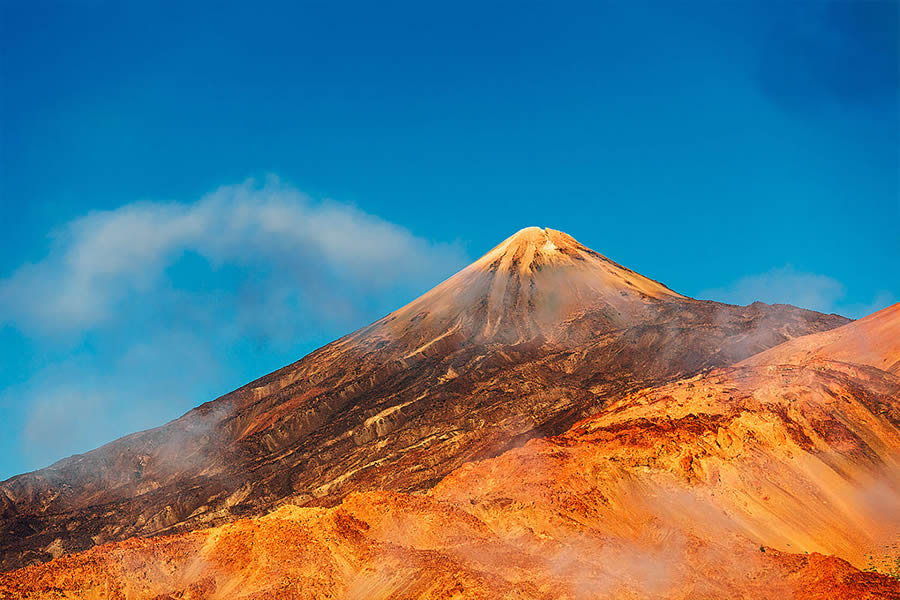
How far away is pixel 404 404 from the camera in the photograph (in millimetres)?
88500

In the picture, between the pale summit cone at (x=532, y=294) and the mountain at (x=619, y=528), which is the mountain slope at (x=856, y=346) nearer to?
the mountain at (x=619, y=528)

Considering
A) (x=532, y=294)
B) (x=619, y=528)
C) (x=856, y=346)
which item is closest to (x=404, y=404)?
(x=532, y=294)

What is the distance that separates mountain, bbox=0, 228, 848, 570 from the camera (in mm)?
75625

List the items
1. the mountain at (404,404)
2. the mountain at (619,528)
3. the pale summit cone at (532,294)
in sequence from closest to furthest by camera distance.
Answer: the mountain at (619,528) → the mountain at (404,404) → the pale summit cone at (532,294)

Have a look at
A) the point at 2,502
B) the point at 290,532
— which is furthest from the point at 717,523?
the point at 2,502

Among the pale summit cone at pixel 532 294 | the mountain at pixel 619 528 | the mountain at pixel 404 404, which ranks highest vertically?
the pale summit cone at pixel 532 294

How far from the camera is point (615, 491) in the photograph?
4428 cm

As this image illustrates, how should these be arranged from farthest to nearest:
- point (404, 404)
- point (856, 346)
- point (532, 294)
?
point (532, 294)
point (404, 404)
point (856, 346)

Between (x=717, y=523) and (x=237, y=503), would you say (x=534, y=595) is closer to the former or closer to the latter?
(x=717, y=523)

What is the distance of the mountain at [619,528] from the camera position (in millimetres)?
35781

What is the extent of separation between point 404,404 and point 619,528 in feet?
159

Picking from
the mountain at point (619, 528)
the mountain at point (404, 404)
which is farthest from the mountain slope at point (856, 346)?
the mountain at point (619, 528)

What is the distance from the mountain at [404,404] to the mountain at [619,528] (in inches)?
854

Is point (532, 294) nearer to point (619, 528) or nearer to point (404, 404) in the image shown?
point (404, 404)
